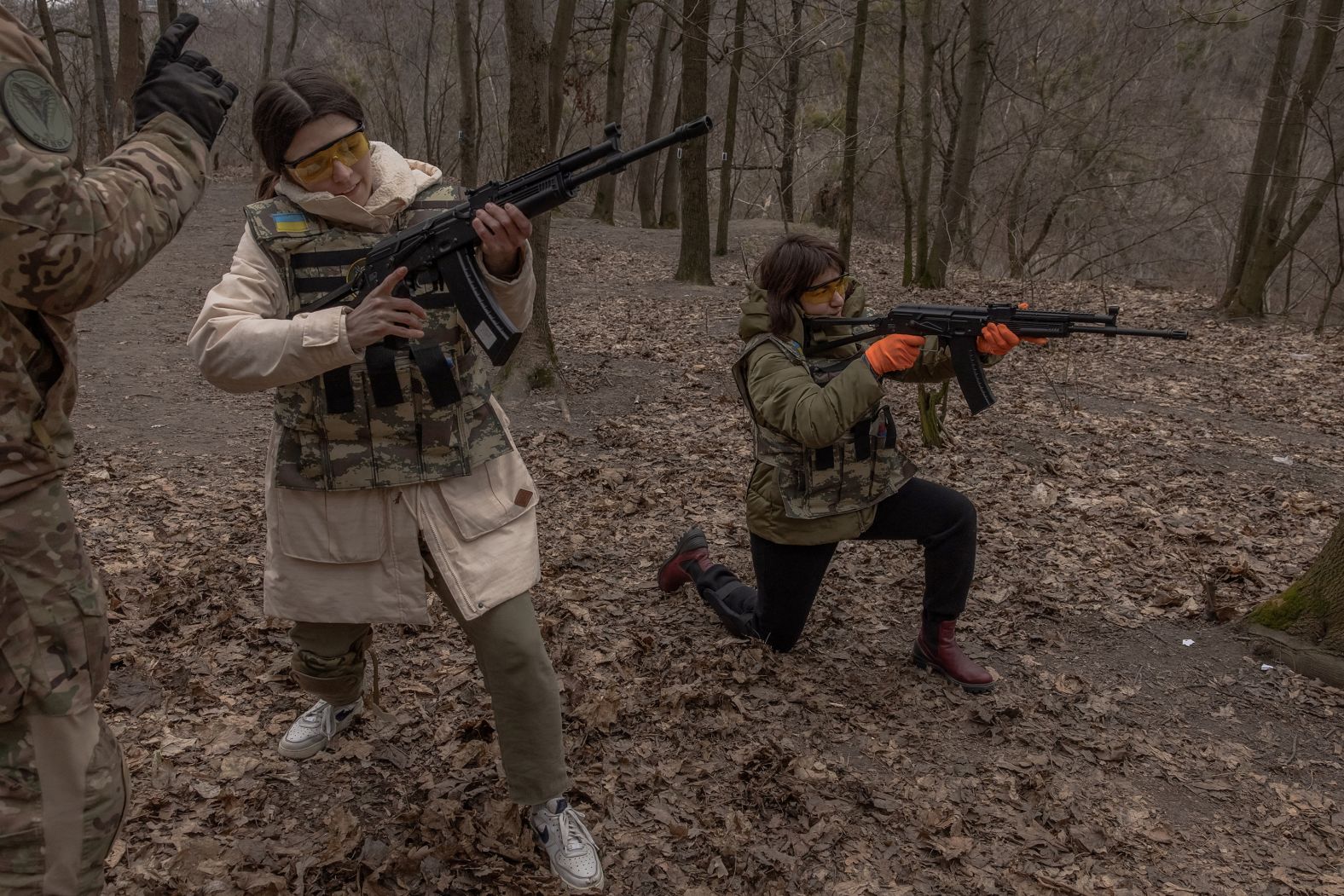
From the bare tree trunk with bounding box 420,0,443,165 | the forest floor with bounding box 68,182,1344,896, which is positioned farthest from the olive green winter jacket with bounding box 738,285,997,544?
the bare tree trunk with bounding box 420,0,443,165

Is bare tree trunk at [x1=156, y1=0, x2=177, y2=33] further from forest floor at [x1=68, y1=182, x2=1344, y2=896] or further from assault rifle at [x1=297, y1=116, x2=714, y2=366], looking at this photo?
assault rifle at [x1=297, y1=116, x2=714, y2=366]

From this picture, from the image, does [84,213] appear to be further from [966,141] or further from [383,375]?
[966,141]

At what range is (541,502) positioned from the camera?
5.71m

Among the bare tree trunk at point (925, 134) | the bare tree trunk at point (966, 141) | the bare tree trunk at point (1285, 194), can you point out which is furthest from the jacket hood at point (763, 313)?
the bare tree trunk at point (925, 134)

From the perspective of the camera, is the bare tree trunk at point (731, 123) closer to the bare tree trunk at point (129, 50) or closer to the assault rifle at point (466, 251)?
the bare tree trunk at point (129, 50)

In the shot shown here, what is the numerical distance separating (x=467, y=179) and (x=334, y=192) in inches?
629

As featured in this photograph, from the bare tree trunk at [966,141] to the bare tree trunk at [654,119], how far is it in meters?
6.68

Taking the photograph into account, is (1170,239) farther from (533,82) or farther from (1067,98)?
(533,82)

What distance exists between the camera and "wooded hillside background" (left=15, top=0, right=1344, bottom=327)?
40.0 ft

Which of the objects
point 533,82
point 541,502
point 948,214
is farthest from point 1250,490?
point 948,214

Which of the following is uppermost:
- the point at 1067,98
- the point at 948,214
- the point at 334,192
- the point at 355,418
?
the point at 1067,98

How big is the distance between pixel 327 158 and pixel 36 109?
1.06 metres

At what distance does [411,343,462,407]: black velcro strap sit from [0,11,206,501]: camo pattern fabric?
77 cm

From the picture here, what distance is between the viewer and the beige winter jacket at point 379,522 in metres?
2.56
